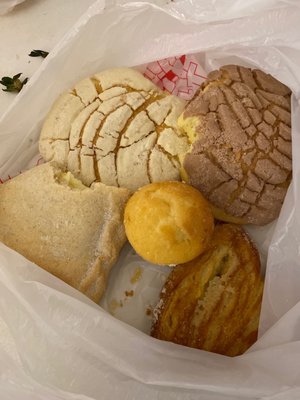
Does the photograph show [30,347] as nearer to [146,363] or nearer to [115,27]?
[146,363]

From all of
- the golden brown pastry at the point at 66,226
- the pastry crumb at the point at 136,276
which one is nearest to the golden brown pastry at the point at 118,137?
the golden brown pastry at the point at 66,226

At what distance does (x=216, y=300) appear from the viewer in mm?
921

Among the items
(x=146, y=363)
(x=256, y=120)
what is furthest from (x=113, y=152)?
(x=146, y=363)

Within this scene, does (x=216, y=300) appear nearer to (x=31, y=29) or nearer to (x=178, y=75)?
(x=178, y=75)

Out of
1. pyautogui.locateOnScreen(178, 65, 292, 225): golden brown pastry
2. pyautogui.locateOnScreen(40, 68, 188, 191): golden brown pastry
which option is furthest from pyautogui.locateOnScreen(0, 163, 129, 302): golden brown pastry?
pyautogui.locateOnScreen(178, 65, 292, 225): golden brown pastry

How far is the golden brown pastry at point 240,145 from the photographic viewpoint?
90 centimetres

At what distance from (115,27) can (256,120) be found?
0.96 ft

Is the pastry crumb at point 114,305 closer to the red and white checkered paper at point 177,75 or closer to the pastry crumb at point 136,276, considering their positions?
the pastry crumb at point 136,276

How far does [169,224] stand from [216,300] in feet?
0.56

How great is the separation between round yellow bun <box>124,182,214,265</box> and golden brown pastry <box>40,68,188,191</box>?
0.08 m

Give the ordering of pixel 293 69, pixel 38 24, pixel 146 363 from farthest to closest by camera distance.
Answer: pixel 38 24, pixel 293 69, pixel 146 363

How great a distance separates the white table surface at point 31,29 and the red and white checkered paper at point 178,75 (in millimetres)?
209

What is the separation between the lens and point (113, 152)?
938 millimetres

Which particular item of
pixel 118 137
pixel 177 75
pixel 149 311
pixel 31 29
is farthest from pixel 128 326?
pixel 31 29
